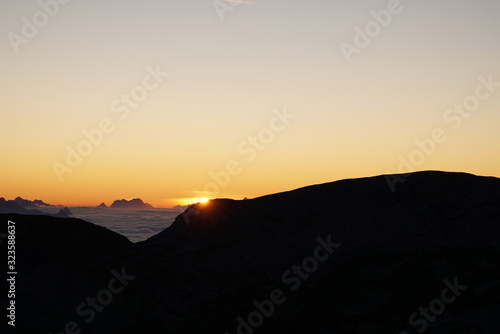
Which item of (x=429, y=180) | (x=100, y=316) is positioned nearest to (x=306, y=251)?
(x=429, y=180)

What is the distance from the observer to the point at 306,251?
20.8m

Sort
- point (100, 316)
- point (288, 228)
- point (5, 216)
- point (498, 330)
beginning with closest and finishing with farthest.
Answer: point (498, 330) < point (100, 316) < point (288, 228) < point (5, 216)

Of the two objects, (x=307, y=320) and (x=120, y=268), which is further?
(x=120, y=268)

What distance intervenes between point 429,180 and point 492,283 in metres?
7.77

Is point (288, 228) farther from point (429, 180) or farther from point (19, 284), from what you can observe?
point (19, 284)

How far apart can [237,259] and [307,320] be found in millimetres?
6166

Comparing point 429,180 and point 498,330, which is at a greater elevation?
point 429,180

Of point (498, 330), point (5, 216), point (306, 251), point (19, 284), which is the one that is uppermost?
point (5, 216)

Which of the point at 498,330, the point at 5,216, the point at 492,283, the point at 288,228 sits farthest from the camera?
the point at 5,216

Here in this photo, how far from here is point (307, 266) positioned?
64.7ft

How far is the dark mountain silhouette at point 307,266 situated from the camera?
15.9m

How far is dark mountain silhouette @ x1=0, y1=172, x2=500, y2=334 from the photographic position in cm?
1585

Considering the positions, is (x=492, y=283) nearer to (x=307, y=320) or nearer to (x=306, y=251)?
(x=307, y=320)

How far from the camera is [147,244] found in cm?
2584
